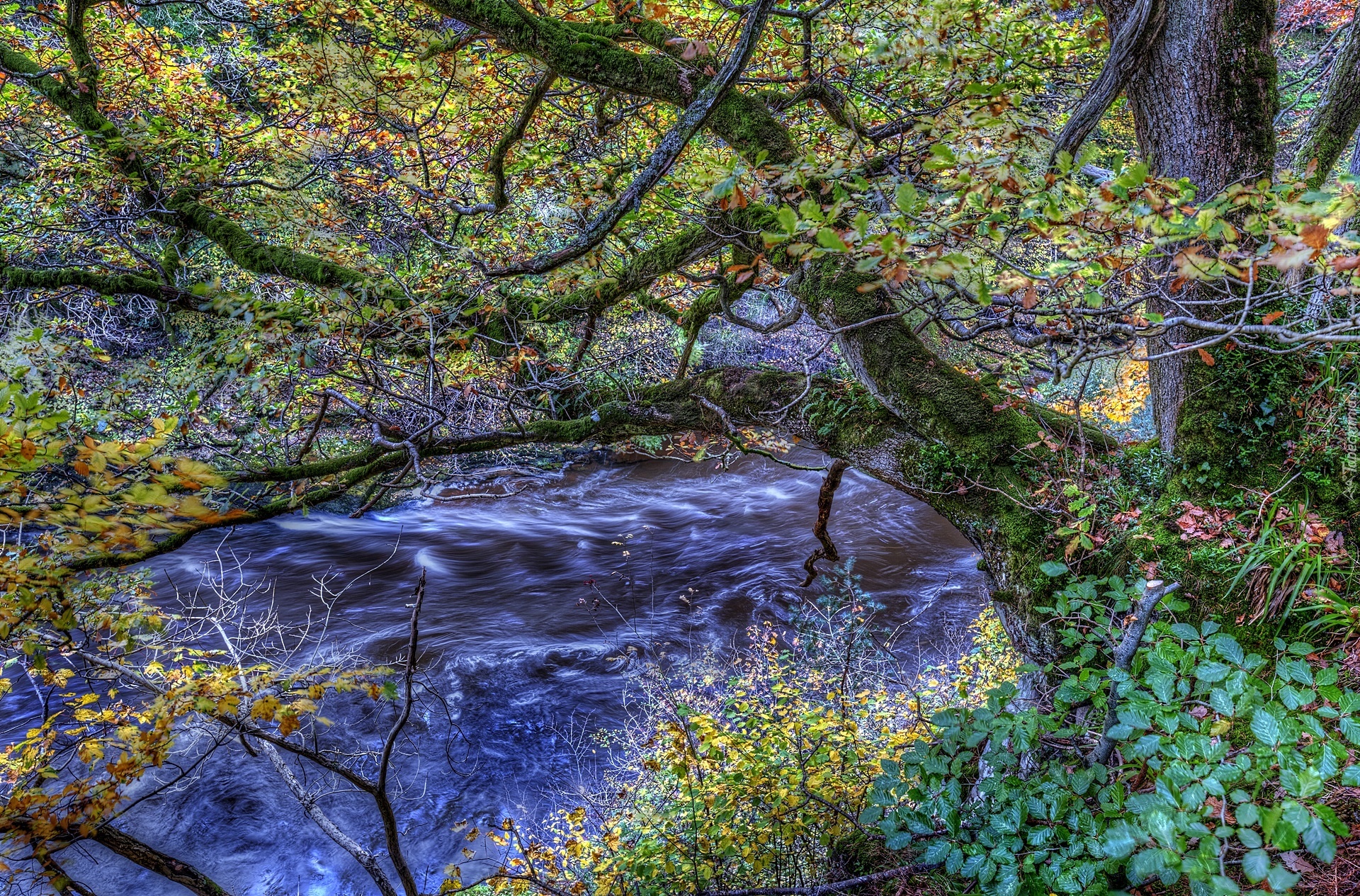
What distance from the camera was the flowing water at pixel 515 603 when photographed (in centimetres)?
557

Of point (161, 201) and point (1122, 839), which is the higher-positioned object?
point (161, 201)

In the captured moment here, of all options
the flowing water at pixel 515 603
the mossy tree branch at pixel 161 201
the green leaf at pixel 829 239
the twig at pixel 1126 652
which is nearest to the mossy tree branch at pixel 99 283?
the mossy tree branch at pixel 161 201

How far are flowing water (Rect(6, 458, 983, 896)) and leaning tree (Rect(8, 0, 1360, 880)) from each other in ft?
7.43

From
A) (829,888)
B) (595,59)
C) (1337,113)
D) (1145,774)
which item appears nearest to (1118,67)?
(1337,113)

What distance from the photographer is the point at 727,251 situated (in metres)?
5.36

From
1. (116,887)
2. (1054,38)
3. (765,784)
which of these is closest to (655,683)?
(765,784)

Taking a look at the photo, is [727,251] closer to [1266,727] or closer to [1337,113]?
[1337,113]

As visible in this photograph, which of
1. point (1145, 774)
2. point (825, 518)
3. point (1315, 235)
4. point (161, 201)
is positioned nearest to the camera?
point (1315, 235)

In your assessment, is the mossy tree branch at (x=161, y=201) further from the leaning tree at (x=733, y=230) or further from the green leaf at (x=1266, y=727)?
the green leaf at (x=1266, y=727)

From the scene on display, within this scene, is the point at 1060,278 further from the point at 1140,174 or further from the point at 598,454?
the point at 598,454

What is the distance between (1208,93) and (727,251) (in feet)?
10.2

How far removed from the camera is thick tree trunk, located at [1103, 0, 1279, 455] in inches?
113

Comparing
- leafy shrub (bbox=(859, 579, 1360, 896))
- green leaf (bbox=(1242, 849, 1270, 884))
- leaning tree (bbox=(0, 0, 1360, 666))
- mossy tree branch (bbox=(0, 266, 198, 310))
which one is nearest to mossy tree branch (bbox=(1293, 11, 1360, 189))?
leaning tree (bbox=(0, 0, 1360, 666))

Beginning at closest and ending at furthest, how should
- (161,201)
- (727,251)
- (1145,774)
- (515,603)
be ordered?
(1145,774), (161,201), (727,251), (515,603)
